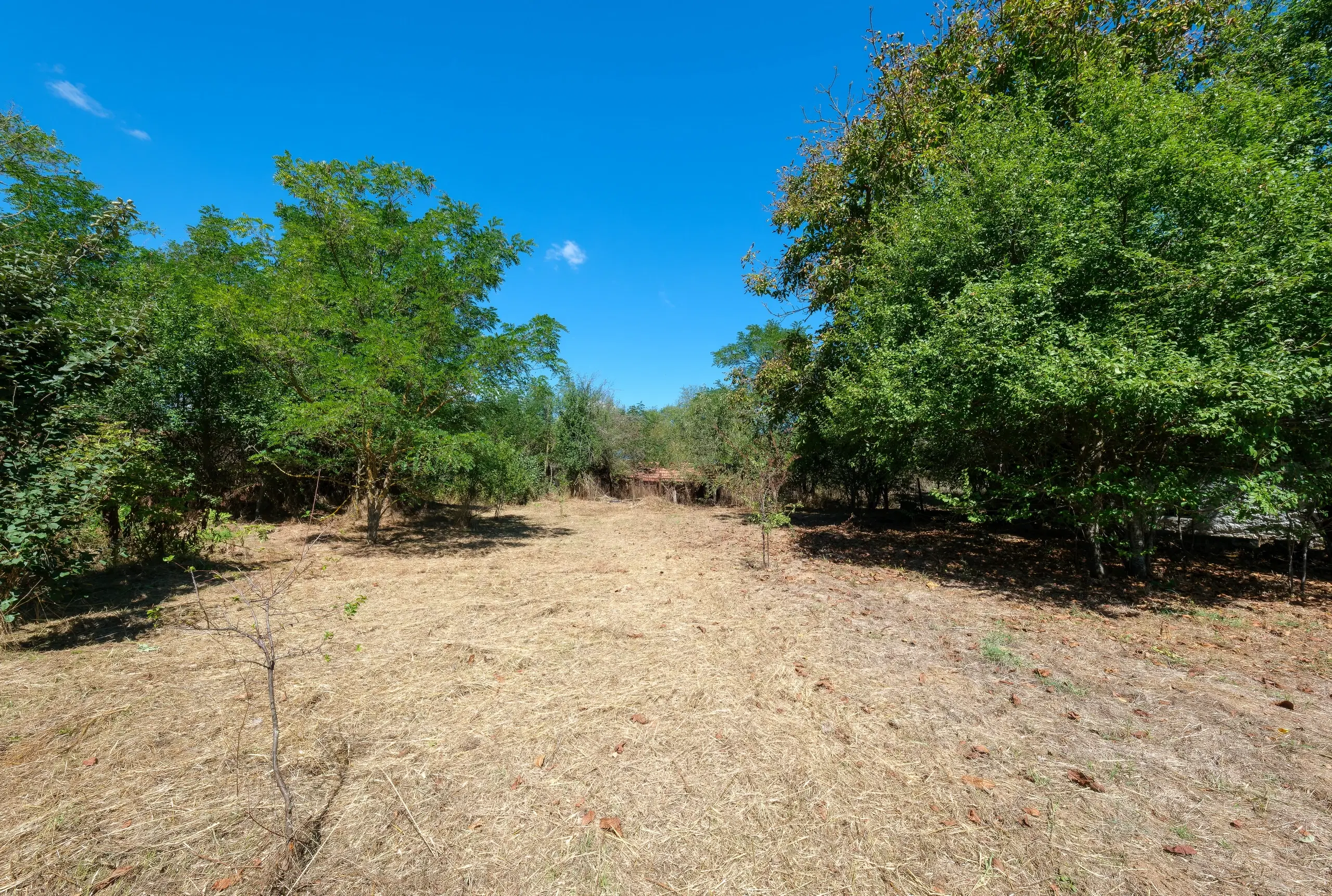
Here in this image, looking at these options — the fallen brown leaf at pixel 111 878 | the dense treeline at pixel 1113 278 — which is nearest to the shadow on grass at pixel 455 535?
the fallen brown leaf at pixel 111 878

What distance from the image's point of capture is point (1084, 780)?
2.89 metres

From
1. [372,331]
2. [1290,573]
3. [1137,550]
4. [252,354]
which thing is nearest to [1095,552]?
[1137,550]

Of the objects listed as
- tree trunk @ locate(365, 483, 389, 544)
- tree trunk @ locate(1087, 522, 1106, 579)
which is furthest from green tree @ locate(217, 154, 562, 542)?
tree trunk @ locate(1087, 522, 1106, 579)

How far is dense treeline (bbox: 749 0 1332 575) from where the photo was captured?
553 centimetres

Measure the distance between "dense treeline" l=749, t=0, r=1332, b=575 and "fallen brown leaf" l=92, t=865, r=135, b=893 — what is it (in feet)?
28.5

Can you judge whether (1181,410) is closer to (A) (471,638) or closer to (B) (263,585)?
(A) (471,638)

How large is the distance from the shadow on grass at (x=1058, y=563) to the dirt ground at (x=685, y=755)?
973 millimetres

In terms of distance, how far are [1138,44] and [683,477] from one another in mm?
19210

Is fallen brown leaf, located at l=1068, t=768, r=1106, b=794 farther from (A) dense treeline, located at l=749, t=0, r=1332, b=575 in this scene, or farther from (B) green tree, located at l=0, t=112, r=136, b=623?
(B) green tree, located at l=0, t=112, r=136, b=623

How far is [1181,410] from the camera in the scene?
557 centimetres

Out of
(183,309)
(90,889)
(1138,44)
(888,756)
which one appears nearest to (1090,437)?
(888,756)

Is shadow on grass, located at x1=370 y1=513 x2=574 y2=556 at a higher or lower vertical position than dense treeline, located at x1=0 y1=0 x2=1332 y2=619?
lower

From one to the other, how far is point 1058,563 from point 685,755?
9.49m

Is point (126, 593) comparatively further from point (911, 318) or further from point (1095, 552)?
point (1095, 552)
